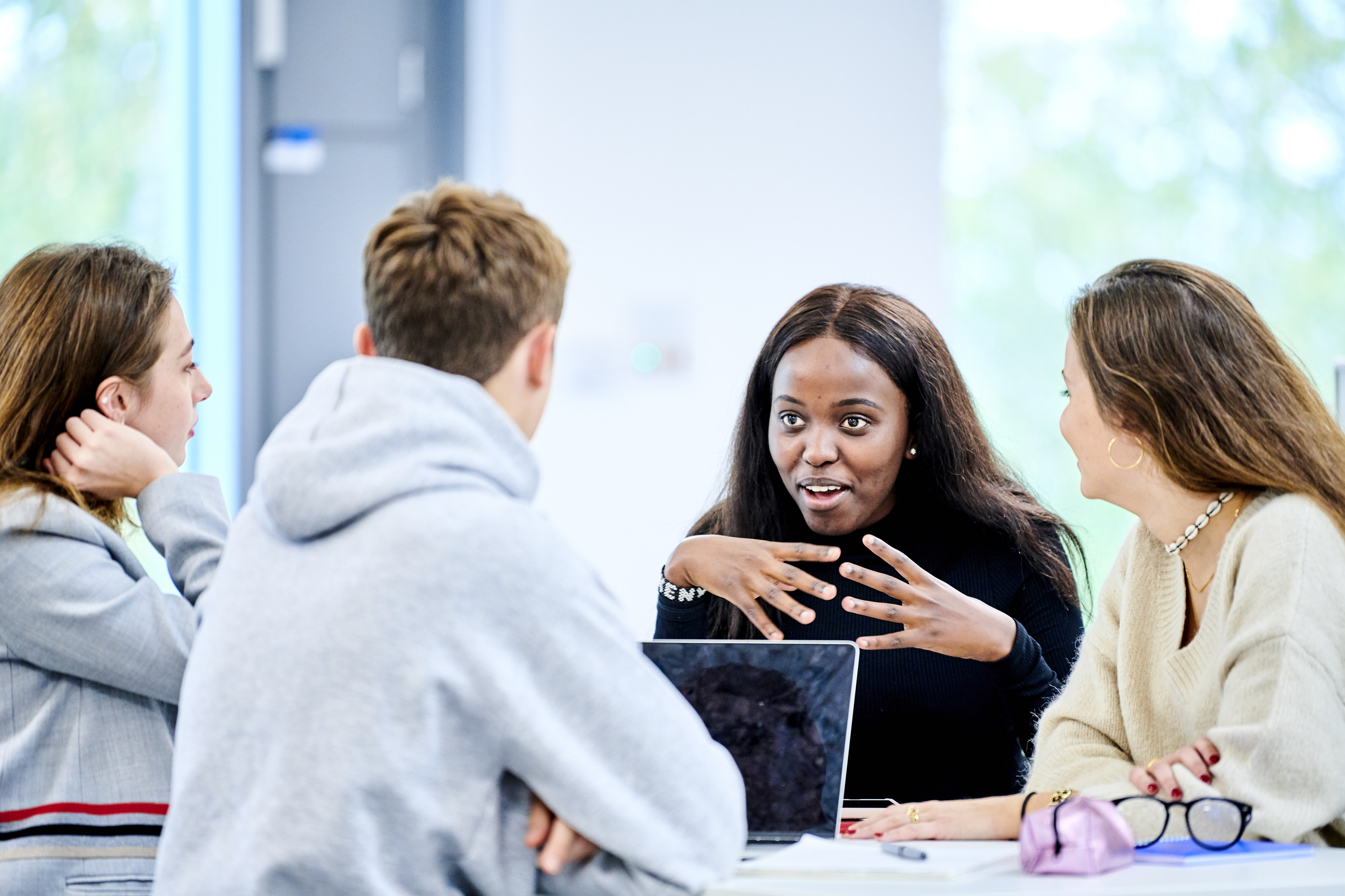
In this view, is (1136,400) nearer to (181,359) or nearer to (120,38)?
(181,359)

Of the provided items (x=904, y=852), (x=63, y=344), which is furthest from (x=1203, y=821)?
(x=63, y=344)

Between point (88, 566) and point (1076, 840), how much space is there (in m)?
1.06

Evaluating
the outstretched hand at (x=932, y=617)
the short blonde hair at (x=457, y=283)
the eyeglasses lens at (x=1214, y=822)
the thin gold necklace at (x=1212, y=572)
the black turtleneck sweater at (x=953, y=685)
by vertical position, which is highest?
the short blonde hair at (x=457, y=283)

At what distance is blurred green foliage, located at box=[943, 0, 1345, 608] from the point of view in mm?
4094

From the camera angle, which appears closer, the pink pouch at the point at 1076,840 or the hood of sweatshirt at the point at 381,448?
the hood of sweatshirt at the point at 381,448

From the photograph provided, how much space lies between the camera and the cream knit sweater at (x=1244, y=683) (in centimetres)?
125

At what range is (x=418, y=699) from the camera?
94cm

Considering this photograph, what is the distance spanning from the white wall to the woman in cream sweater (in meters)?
1.81

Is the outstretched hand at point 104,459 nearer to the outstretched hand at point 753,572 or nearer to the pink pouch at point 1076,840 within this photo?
the outstretched hand at point 753,572

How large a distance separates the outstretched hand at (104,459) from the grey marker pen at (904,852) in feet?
3.06

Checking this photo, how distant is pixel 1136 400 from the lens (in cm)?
143

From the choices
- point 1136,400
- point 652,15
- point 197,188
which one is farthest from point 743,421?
point 197,188


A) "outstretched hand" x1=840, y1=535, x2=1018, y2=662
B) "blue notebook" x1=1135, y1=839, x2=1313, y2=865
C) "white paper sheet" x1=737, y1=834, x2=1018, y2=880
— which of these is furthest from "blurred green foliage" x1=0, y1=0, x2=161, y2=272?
"blue notebook" x1=1135, y1=839, x2=1313, y2=865

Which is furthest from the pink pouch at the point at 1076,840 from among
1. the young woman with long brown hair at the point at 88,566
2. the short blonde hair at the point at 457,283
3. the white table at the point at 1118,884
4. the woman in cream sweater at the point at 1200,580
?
the young woman with long brown hair at the point at 88,566
